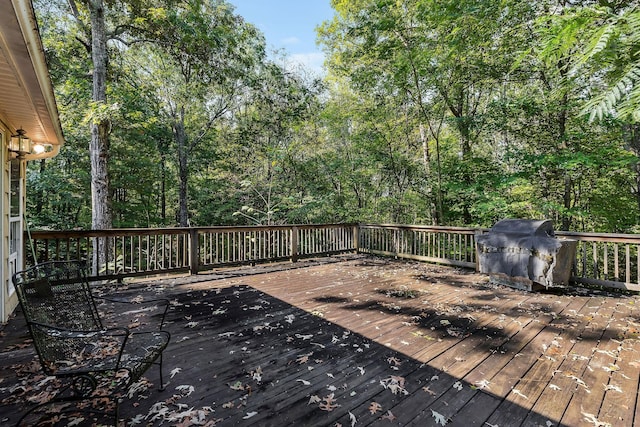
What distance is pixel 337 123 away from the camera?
10.9 meters

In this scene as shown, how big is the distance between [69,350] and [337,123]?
33.7 ft

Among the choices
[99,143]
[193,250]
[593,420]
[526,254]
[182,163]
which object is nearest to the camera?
[593,420]

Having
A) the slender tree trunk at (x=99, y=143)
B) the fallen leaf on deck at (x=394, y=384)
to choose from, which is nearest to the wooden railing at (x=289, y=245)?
the slender tree trunk at (x=99, y=143)

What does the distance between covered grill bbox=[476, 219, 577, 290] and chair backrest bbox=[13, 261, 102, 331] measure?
205 inches

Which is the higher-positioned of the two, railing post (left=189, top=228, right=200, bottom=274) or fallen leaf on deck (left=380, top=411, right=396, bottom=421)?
railing post (left=189, top=228, right=200, bottom=274)

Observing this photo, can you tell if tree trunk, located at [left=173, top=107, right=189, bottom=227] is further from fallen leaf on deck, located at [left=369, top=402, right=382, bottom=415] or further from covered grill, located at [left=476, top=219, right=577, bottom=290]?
fallen leaf on deck, located at [left=369, top=402, right=382, bottom=415]

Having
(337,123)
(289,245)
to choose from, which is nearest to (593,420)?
(289,245)

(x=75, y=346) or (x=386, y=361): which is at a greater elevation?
(x=75, y=346)

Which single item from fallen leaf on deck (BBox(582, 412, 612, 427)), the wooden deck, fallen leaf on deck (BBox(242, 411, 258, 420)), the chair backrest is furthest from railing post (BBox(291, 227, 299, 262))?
fallen leaf on deck (BBox(582, 412, 612, 427))

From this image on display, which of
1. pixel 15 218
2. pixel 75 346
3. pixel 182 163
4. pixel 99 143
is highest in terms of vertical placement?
pixel 182 163

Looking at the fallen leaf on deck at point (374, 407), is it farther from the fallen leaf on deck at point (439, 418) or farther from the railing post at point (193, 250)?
the railing post at point (193, 250)

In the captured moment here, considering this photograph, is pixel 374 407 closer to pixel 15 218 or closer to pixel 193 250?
pixel 193 250

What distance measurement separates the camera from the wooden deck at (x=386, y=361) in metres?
1.81

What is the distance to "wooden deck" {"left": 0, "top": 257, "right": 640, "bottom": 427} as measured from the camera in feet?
5.94
